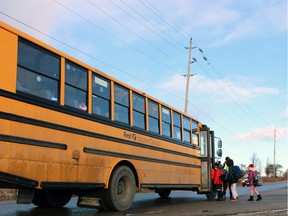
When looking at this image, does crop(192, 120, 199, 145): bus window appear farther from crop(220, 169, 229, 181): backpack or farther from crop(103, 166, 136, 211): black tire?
crop(103, 166, 136, 211): black tire

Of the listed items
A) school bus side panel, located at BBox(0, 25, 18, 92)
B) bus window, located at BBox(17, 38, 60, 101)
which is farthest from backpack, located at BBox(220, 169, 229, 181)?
school bus side panel, located at BBox(0, 25, 18, 92)

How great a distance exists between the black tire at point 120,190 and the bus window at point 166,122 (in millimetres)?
2314

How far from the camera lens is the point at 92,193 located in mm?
8680

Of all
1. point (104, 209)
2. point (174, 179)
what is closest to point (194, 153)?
point (174, 179)

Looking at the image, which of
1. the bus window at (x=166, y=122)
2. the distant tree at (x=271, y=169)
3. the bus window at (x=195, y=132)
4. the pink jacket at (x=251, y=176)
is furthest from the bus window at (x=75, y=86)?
the distant tree at (x=271, y=169)

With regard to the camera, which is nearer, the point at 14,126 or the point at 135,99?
the point at 14,126

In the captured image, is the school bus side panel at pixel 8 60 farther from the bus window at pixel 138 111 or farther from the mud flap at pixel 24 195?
the bus window at pixel 138 111

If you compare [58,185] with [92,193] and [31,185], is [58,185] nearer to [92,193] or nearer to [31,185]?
[31,185]

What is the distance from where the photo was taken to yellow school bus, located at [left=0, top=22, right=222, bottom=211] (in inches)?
248

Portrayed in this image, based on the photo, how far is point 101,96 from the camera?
8.58 m

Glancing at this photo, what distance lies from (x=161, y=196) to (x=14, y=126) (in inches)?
397

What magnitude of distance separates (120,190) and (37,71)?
141 inches

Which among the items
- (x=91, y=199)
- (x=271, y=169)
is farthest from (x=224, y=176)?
(x=271, y=169)

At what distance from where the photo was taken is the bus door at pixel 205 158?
13.9 m
